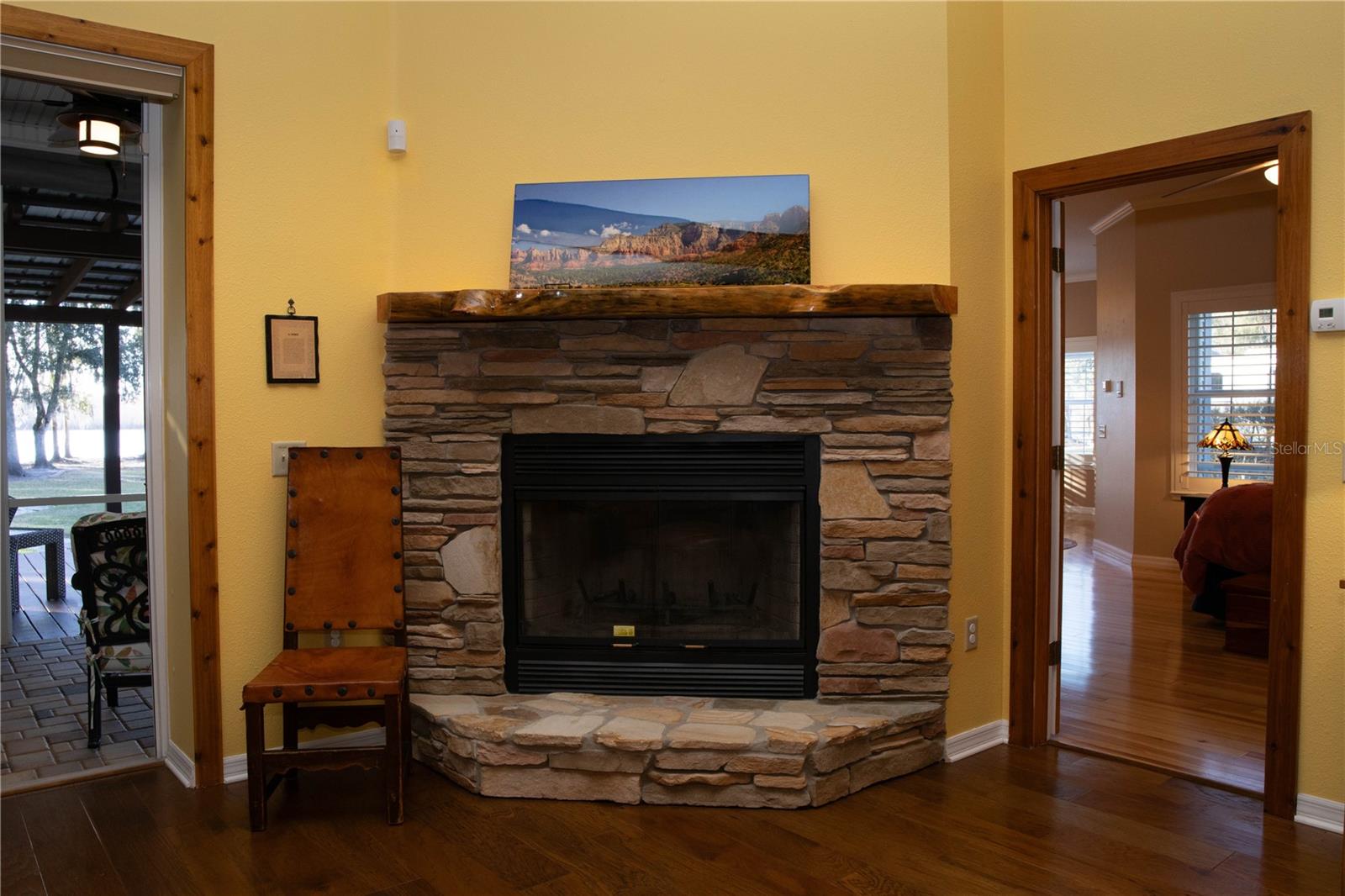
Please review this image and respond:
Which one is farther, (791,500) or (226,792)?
(791,500)

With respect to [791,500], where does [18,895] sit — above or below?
below

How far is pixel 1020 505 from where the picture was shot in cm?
337

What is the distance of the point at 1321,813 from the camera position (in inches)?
108

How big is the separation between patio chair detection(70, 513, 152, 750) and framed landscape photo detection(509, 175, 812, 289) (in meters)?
1.82

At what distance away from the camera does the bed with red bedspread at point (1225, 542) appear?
205 inches

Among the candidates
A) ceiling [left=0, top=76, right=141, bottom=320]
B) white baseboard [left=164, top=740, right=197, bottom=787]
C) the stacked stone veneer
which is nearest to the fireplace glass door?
the stacked stone veneer

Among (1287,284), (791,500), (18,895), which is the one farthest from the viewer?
(791,500)

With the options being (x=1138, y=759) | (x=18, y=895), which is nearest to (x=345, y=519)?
(x=18, y=895)

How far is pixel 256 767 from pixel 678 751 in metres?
1.22

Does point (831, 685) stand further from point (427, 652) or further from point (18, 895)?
point (18, 895)

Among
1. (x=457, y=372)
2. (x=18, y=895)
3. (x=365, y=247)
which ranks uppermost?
(x=365, y=247)

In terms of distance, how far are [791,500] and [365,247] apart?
5.63 feet

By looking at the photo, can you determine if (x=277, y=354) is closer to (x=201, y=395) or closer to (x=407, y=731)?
(x=201, y=395)

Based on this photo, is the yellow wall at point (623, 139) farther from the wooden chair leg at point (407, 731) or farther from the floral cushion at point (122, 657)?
the floral cushion at point (122, 657)
